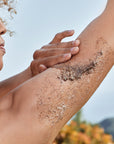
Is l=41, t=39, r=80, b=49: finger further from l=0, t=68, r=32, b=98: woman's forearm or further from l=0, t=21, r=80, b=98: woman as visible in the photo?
l=0, t=68, r=32, b=98: woman's forearm

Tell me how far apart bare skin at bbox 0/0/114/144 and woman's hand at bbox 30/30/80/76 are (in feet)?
0.09

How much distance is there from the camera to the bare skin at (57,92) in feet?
3.27

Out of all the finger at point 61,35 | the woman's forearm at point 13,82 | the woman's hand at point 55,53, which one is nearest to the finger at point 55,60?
the woman's hand at point 55,53

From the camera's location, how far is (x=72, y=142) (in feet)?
8.32

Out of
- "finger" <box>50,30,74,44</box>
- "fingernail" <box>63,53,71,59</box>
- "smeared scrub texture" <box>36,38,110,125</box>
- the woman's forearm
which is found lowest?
the woman's forearm

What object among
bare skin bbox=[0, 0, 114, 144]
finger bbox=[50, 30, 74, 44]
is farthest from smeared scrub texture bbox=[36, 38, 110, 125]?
finger bbox=[50, 30, 74, 44]

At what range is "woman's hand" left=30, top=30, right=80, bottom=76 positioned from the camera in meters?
1.06

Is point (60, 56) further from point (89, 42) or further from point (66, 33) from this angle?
point (66, 33)

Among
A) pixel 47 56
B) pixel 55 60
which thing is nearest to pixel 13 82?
pixel 47 56

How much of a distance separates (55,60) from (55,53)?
0.09 meters

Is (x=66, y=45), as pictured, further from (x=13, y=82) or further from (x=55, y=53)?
(x=13, y=82)

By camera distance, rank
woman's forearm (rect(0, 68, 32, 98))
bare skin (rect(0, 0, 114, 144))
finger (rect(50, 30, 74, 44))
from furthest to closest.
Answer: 1. woman's forearm (rect(0, 68, 32, 98))
2. finger (rect(50, 30, 74, 44))
3. bare skin (rect(0, 0, 114, 144))

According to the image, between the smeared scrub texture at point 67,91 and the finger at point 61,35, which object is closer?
the smeared scrub texture at point 67,91

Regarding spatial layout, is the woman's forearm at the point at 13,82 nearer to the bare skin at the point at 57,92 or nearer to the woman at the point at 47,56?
the woman at the point at 47,56
